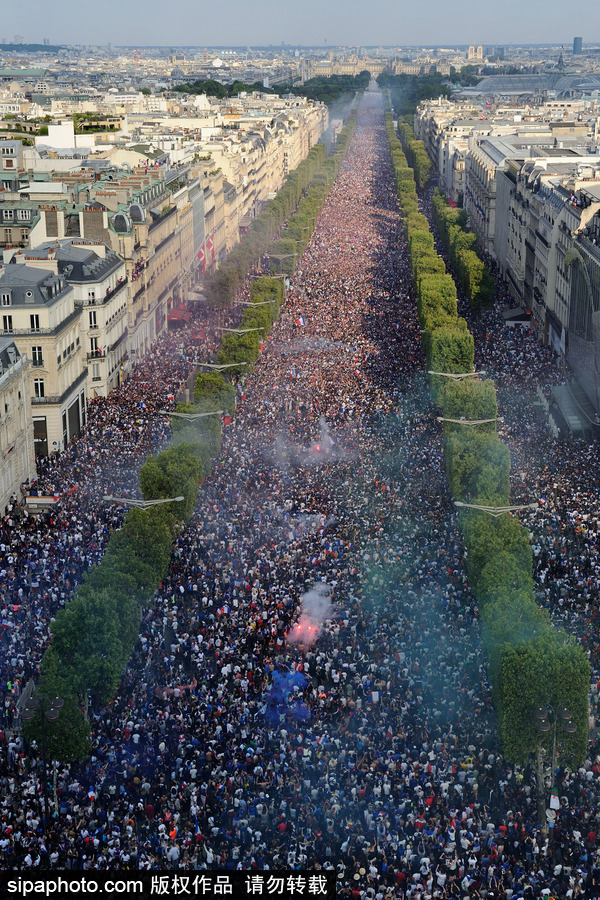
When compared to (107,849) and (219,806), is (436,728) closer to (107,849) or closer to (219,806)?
(219,806)

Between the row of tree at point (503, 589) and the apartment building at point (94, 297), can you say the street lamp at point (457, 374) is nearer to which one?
the row of tree at point (503, 589)

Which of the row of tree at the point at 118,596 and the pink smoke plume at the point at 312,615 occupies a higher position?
the row of tree at the point at 118,596

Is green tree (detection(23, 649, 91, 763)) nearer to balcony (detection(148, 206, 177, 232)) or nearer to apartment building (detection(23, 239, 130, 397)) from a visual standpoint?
apartment building (detection(23, 239, 130, 397))

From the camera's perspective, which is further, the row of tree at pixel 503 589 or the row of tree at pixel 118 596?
the row of tree at pixel 118 596

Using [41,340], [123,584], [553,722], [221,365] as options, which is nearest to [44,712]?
[123,584]

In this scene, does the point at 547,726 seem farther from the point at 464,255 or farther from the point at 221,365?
the point at 464,255

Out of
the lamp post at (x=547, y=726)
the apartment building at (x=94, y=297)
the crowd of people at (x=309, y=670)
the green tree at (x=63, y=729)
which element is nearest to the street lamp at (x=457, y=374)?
the crowd of people at (x=309, y=670)

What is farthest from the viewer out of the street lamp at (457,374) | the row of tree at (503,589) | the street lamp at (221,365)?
the street lamp at (221,365)

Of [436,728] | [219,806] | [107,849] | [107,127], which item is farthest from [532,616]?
[107,127]
